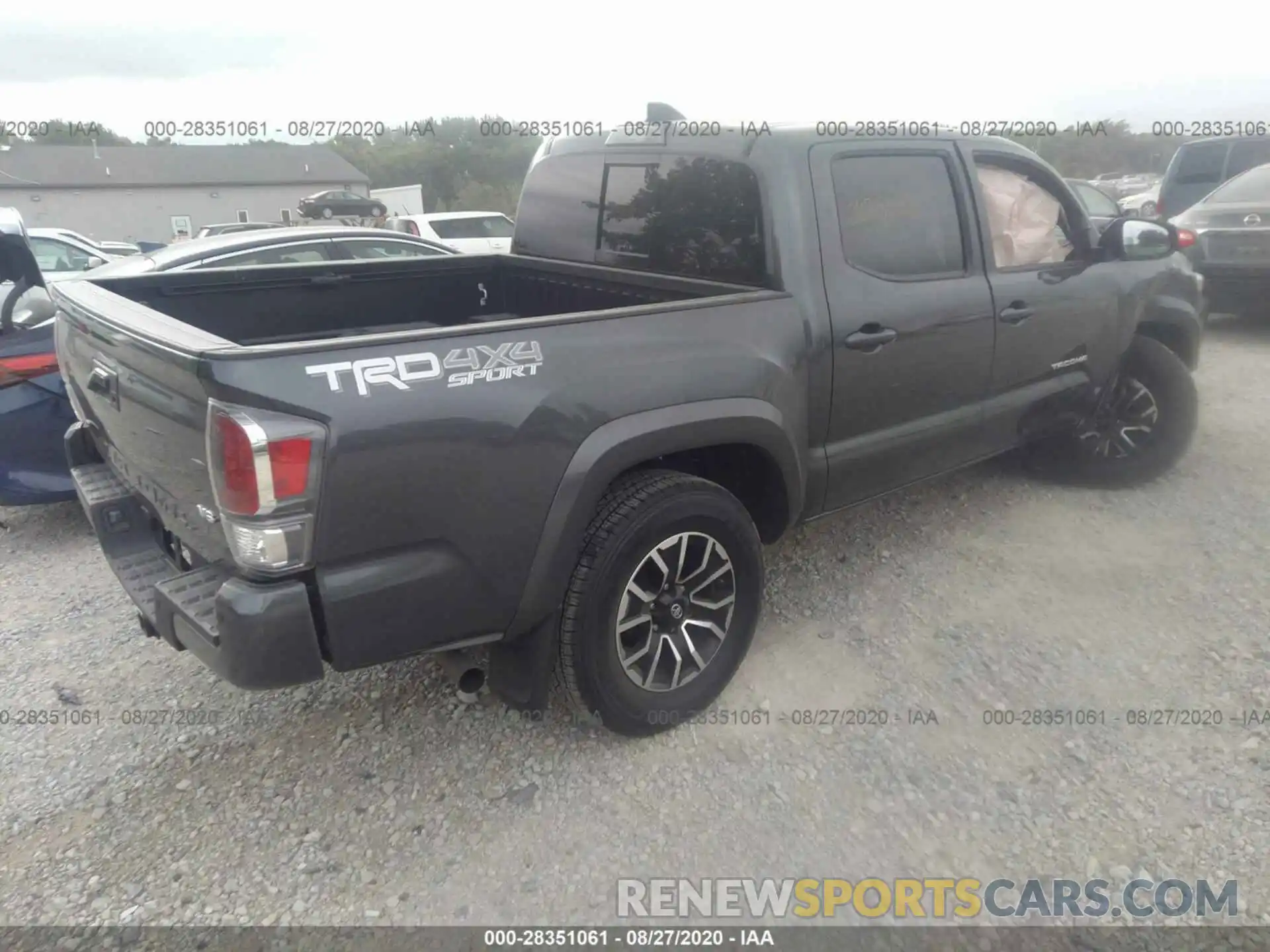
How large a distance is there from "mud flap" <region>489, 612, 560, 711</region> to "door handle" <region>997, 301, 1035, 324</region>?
2.42 meters

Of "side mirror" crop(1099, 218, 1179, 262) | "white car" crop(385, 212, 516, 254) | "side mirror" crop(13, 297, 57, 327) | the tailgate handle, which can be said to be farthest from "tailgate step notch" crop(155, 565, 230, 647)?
"white car" crop(385, 212, 516, 254)

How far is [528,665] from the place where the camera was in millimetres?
2621

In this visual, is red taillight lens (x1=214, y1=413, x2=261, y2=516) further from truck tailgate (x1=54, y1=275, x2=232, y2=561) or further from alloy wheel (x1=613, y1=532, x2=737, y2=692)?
alloy wheel (x1=613, y1=532, x2=737, y2=692)

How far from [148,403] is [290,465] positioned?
0.65m

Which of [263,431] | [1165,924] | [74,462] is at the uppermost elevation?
[263,431]

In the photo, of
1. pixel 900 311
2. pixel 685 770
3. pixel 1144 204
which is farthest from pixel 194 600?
pixel 1144 204

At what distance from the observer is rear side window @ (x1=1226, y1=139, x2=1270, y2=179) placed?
1112 centimetres

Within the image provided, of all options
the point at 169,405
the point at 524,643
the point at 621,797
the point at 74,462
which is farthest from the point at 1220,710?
the point at 74,462

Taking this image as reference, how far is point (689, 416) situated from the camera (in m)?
2.69

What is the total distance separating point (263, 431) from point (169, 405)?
17.4 inches

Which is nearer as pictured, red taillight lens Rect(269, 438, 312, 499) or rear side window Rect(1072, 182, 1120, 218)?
red taillight lens Rect(269, 438, 312, 499)

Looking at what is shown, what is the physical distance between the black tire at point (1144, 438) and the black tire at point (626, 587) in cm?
269

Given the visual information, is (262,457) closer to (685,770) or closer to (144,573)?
(144,573)

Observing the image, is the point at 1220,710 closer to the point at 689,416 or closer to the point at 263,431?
the point at 689,416
